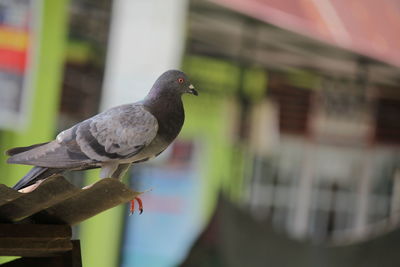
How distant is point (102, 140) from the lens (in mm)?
1374

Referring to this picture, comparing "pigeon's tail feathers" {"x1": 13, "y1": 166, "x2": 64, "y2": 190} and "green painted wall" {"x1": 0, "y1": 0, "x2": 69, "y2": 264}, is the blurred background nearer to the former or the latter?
"green painted wall" {"x1": 0, "y1": 0, "x2": 69, "y2": 264}

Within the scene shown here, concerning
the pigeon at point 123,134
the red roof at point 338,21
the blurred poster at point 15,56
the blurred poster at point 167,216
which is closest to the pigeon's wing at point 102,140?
the pigeon at point 123,134

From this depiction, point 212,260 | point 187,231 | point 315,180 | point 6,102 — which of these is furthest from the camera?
point 315,180

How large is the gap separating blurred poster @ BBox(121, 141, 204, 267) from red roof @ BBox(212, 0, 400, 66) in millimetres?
3076

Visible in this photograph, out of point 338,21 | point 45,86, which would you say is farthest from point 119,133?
point 45,86

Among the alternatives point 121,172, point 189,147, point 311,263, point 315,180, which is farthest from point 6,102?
point 315,180

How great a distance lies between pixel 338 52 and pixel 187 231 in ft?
7.76

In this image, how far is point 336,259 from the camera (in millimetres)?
4992

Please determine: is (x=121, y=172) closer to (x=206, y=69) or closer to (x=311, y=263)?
(x=311, y=263)

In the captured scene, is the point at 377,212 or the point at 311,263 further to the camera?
the point at 377,212

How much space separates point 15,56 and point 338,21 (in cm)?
171

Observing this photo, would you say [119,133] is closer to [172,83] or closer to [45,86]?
[172,83]

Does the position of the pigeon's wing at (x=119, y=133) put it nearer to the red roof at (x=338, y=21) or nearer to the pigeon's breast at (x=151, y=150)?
the pigeon's breast at (x=151, y=150)

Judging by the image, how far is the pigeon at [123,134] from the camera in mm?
1373
